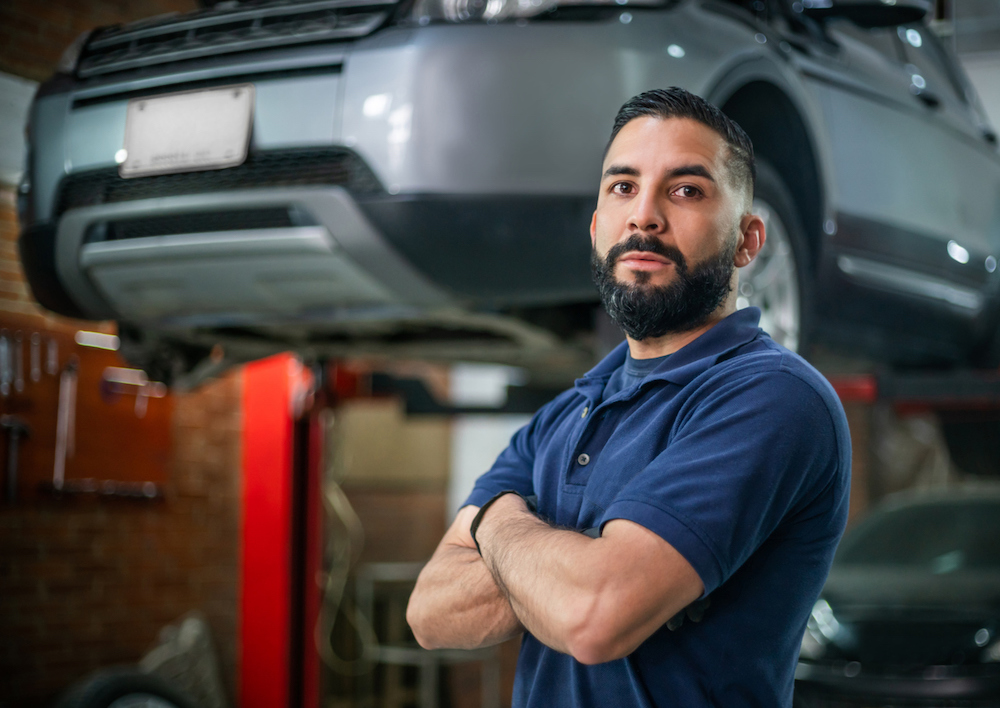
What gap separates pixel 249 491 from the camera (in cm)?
353

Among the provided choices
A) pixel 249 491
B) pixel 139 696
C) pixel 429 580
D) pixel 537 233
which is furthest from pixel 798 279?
pixel 139 696

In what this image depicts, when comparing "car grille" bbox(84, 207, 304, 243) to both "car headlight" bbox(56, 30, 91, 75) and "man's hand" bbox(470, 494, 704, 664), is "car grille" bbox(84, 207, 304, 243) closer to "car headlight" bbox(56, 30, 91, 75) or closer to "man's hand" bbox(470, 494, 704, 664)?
"car headlight" bbox(56, 30, 91, 75)

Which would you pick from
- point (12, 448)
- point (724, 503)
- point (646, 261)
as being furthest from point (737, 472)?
point (12, 448)

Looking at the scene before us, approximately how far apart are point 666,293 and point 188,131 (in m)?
1.22

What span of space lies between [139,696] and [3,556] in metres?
1.14

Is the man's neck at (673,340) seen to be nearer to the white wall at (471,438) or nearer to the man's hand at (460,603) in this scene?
the man's hand at (460,603)

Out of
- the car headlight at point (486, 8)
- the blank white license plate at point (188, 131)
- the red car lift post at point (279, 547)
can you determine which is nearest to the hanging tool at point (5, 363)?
the red car lift post at point (279, 547)

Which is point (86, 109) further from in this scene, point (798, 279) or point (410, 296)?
point (798, 279)

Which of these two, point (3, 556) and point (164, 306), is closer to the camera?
point (164, 306)

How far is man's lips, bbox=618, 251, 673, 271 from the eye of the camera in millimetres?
1120

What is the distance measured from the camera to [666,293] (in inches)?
44.1

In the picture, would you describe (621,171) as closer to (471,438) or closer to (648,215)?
(648,215)

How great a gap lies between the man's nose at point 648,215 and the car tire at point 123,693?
264cm

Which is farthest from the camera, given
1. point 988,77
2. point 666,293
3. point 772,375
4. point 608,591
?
point 988,77
